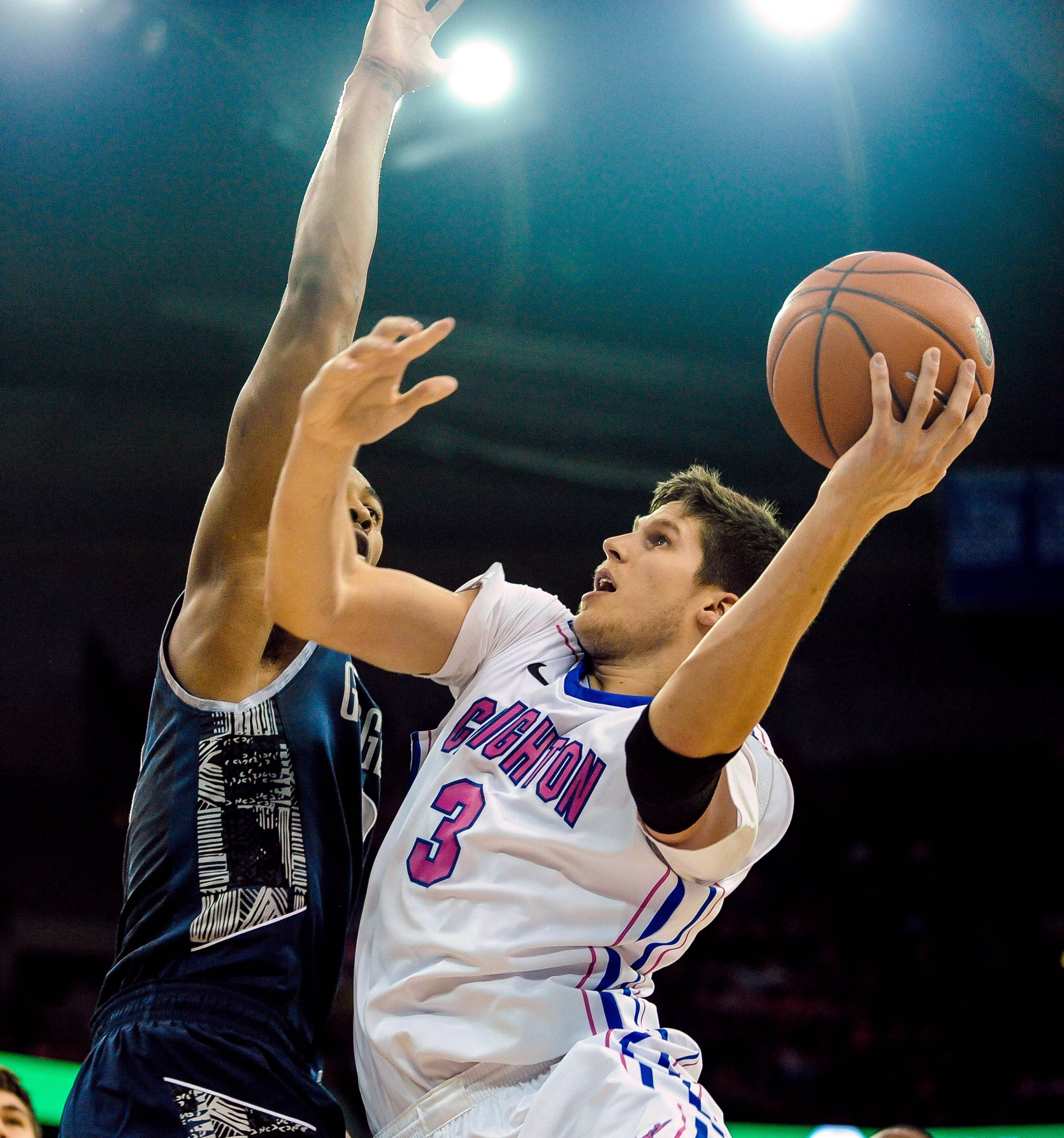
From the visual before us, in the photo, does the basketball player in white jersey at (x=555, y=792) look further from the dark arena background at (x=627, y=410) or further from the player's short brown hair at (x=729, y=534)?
the dark arena background at (x=627, y=410)

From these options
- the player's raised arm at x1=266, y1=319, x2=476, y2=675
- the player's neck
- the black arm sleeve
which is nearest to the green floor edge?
the player's neck

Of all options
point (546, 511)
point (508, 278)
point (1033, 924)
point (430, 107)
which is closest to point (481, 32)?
point (430, 107)

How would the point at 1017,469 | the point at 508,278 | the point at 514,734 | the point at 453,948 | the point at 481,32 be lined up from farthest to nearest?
the point at 1017,469
the point at 508,278
the point at 481,32
the point at 514,734
the point at 453,948

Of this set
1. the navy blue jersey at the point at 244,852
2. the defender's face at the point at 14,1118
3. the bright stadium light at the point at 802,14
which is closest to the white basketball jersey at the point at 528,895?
the navy blue jersey at the point at 244,852

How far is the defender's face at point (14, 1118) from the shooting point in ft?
11.9

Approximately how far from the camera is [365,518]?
9.16 ft

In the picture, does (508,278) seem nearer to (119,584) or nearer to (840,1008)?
(119,584)

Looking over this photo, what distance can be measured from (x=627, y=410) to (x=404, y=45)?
246 inches

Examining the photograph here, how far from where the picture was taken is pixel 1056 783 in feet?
35.2

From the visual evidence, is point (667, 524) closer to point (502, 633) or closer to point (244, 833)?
point (502, 633)

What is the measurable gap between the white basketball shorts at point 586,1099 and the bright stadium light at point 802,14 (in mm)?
6015

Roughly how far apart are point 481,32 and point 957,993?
8132 mm

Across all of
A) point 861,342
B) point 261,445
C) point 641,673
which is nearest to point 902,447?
point 861,342

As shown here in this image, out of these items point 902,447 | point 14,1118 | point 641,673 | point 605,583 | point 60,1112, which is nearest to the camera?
point 902,447
